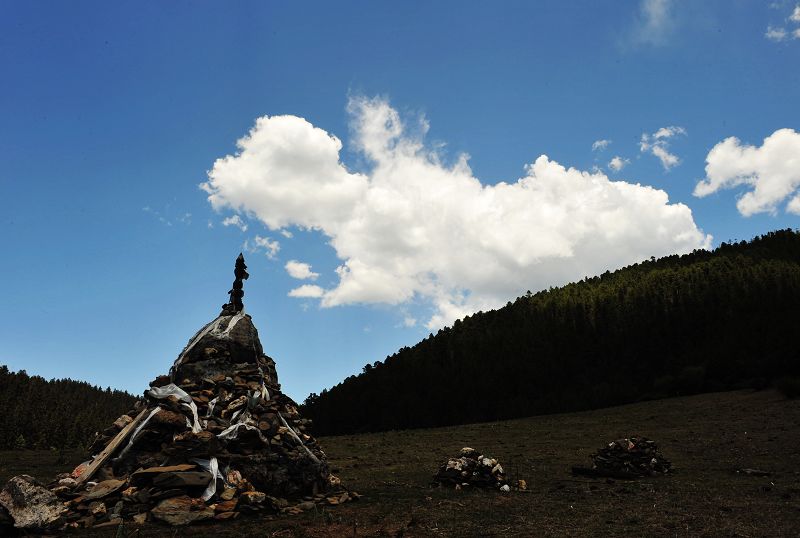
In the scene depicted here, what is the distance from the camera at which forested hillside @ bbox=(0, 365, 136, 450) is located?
9466cm

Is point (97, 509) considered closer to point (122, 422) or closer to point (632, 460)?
point (122, 422)

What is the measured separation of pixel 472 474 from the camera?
2014cm

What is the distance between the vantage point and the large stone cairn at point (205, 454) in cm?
1376

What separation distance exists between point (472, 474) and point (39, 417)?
119 metres

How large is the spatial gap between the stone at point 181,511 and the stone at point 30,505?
2.49 meters

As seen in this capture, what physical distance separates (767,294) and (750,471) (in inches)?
3299

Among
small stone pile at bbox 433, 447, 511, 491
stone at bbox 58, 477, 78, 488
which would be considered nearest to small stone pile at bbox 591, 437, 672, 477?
small stone pile at bbox 433, 447, 511, 491

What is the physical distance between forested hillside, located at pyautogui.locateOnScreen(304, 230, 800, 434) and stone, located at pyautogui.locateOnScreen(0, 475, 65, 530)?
68.5 meters

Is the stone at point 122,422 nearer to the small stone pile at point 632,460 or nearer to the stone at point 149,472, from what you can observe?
the stone at point 149,472

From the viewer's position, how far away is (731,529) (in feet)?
41.0

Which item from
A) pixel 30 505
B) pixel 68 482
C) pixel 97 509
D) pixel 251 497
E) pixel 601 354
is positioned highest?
pixel 601 354

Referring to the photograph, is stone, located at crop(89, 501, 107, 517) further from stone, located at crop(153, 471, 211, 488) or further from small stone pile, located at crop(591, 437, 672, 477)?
small stone pile, located at crop(591, 437, 672, 477)

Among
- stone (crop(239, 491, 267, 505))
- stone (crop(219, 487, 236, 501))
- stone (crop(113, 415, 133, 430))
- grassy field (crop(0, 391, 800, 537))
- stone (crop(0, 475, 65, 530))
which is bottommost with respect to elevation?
grassy field (crop(0, 391, 800, 537))

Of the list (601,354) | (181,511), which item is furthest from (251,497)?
(601,354)
